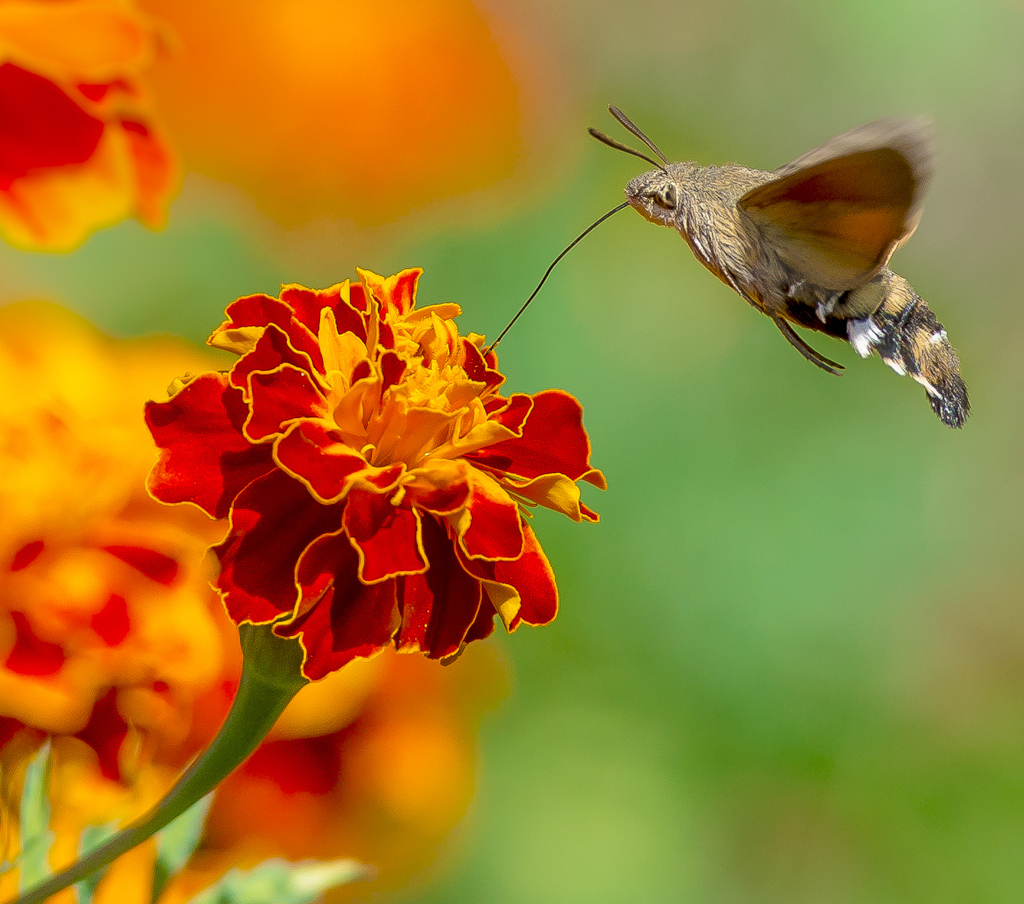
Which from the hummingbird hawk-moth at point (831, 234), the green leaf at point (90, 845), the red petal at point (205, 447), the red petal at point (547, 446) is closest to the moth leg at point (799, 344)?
the hummingbird hawk-moth at point (831, 234)

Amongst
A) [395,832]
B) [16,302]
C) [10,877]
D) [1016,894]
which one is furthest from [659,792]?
[16,302]

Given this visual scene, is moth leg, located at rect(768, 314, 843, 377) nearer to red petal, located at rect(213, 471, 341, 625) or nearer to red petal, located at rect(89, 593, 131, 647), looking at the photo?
red petal, located at rect(213, 471, 341, 625)

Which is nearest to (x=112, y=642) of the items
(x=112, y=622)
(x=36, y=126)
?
(x=112, y=622)

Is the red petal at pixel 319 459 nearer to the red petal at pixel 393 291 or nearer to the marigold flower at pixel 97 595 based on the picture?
the red petal at pixel 393 291

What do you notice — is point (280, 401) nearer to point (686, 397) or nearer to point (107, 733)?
point (107, 733)

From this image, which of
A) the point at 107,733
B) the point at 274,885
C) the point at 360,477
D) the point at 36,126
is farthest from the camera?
the point at 36,126

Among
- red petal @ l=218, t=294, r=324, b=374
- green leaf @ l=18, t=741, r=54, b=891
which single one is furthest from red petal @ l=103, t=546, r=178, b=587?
red petal @ l=218, t=294, r=324, b=374

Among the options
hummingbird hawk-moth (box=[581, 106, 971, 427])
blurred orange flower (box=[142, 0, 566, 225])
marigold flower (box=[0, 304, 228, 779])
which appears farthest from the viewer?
blurred orange flower (box=[142, 0, 566, 225])

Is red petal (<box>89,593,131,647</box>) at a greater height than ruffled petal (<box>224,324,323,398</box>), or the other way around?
ruffled petal (<box>224,324,323,398</box>)
